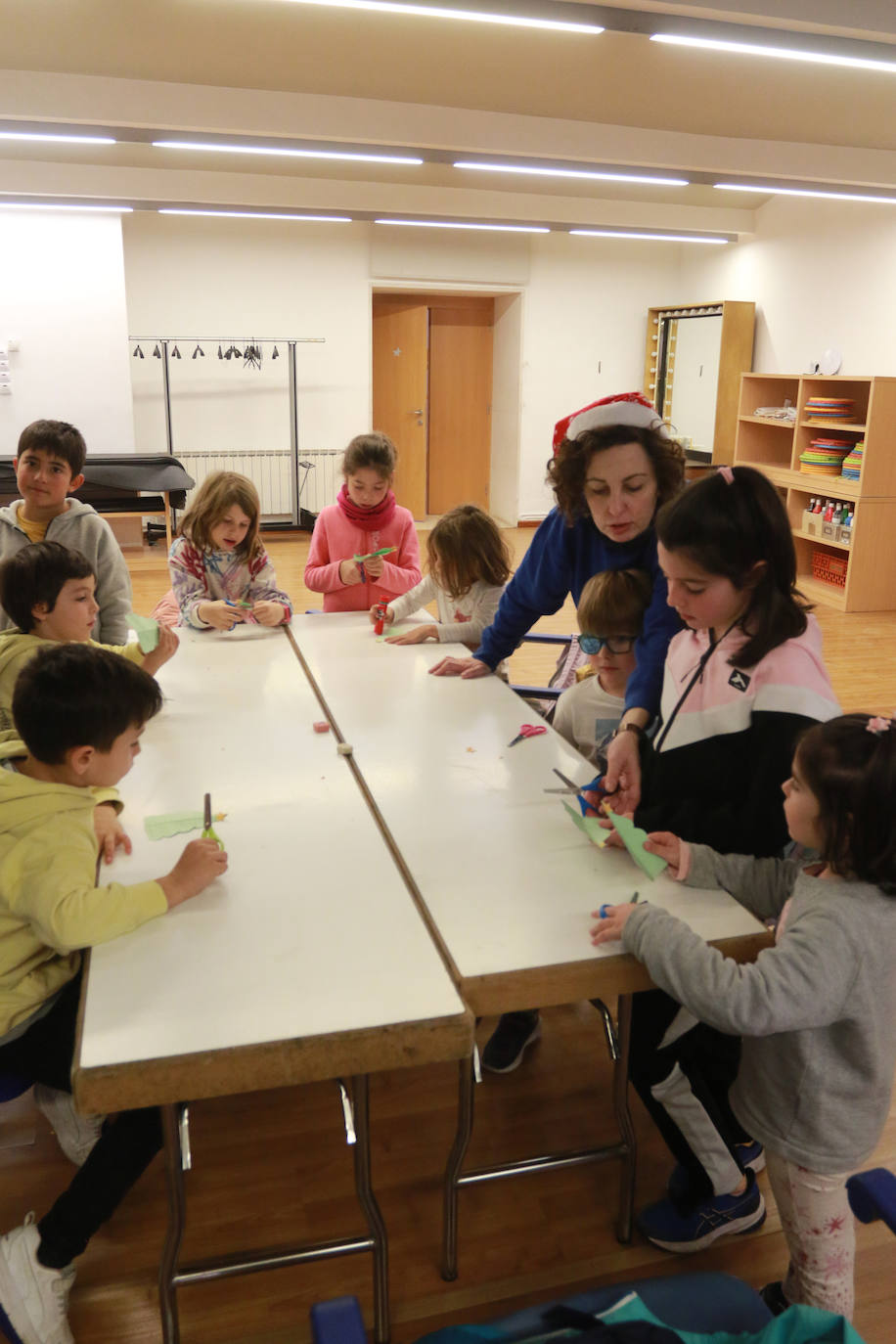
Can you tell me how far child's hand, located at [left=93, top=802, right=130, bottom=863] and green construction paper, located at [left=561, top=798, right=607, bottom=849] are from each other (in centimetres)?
69

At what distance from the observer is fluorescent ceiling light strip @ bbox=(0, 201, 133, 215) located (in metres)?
7.75

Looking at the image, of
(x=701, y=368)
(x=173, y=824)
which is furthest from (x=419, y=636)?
(x=701, y=368)

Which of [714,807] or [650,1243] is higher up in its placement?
[714,807]

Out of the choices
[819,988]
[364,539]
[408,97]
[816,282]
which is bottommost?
[819,988]

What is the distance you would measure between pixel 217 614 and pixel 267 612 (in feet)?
0.50

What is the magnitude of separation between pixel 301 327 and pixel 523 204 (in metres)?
2.25

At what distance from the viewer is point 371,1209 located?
1.39 metres

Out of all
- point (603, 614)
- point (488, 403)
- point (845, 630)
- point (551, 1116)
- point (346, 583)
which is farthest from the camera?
point (488, 403)

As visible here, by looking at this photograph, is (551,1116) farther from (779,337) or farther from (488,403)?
(488,403)

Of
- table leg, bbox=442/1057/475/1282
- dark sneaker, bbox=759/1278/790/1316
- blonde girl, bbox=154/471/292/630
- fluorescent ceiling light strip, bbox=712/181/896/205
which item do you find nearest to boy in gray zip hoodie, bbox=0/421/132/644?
blonde girl, bbox=154/471/292/630

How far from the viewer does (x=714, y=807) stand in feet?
5.07

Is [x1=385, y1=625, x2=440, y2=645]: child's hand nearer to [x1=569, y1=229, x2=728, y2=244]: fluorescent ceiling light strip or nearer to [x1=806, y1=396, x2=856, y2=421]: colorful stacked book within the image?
[x1=806, y1=396, x2=856, y2=421]: colorful stacked book

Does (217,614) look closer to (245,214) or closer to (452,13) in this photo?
(452,13)

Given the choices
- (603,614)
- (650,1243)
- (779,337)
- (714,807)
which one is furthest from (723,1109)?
(779,337)
